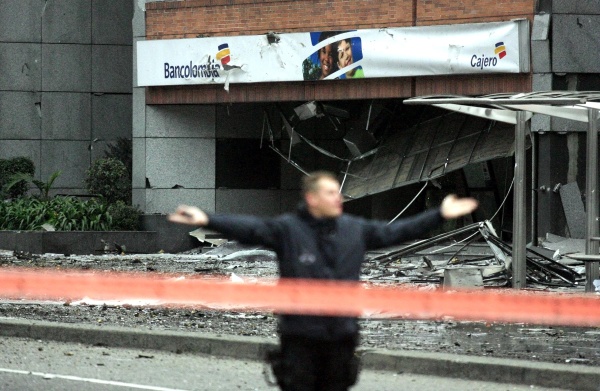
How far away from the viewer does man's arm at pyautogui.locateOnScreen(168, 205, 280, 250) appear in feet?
20.3

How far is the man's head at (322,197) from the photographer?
6.29 meters

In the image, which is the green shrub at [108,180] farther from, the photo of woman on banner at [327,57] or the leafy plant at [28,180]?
the photo of woman on banner at [327,57]

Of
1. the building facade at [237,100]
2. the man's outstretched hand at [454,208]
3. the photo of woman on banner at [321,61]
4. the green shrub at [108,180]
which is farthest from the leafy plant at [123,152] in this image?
the man's outstretched hand at [454,208]

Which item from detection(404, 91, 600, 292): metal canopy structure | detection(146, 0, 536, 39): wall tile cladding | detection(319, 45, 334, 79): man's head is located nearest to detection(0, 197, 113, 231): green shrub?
detection(146, 0, 536, 39): wall tile cladding

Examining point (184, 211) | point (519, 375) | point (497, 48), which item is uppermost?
point (497, 48)

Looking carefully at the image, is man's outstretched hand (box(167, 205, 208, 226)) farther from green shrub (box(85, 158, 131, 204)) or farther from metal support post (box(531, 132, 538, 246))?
green shrub (box(85, 158, 131, 204))

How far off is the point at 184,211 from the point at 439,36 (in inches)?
735

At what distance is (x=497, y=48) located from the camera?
23734mm

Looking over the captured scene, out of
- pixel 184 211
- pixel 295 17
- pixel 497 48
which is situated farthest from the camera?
pixel 295 17

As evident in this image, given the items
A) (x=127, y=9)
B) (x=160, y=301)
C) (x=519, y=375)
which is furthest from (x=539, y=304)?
(x=127, y=9)

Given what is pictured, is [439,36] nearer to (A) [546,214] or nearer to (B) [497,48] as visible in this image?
(B) [497,48]

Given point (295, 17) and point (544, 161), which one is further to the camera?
point (295, 17)

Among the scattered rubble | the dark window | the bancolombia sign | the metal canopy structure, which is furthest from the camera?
the dark window

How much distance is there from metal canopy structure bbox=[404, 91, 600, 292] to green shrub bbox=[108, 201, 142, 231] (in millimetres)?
12111
